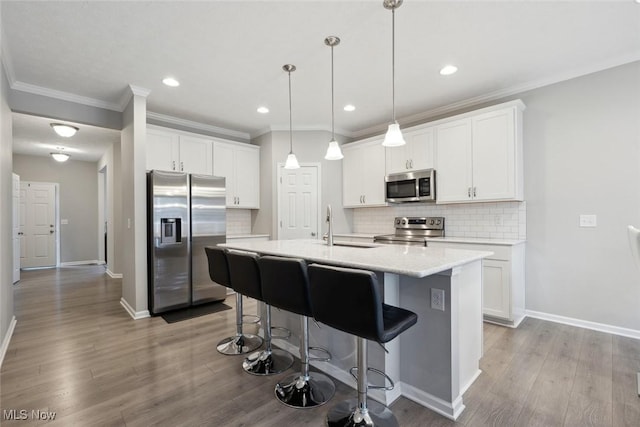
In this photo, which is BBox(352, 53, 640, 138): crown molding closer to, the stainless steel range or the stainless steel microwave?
the stainless steel microwave

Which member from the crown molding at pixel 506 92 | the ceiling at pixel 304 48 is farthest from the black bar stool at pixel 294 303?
the crown molding at pixel 506 92

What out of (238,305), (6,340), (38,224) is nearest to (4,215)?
(6,340)

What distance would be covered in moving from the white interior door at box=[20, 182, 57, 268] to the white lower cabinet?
898cm

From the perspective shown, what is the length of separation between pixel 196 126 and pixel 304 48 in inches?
110

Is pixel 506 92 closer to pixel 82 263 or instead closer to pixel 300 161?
pixel 300 161

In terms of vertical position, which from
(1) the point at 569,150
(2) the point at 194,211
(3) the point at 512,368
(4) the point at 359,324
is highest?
(1) the point at 569,150

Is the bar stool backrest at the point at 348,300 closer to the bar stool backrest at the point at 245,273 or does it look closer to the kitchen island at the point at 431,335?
the kitchen island at the point at 431,335

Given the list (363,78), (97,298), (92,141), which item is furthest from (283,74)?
(92,141)

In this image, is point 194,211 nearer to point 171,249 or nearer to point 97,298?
point 171,249

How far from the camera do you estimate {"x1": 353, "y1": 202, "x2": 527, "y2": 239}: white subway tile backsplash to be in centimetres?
352

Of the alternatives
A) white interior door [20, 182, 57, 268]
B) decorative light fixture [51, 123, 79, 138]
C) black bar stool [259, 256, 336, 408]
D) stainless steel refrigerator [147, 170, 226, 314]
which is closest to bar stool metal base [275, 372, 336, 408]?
black bar stool [259, 256, 336, 408]

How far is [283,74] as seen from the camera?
318 cm

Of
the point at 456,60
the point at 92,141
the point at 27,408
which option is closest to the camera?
the point at 27,408

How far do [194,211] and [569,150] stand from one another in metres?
4.45
